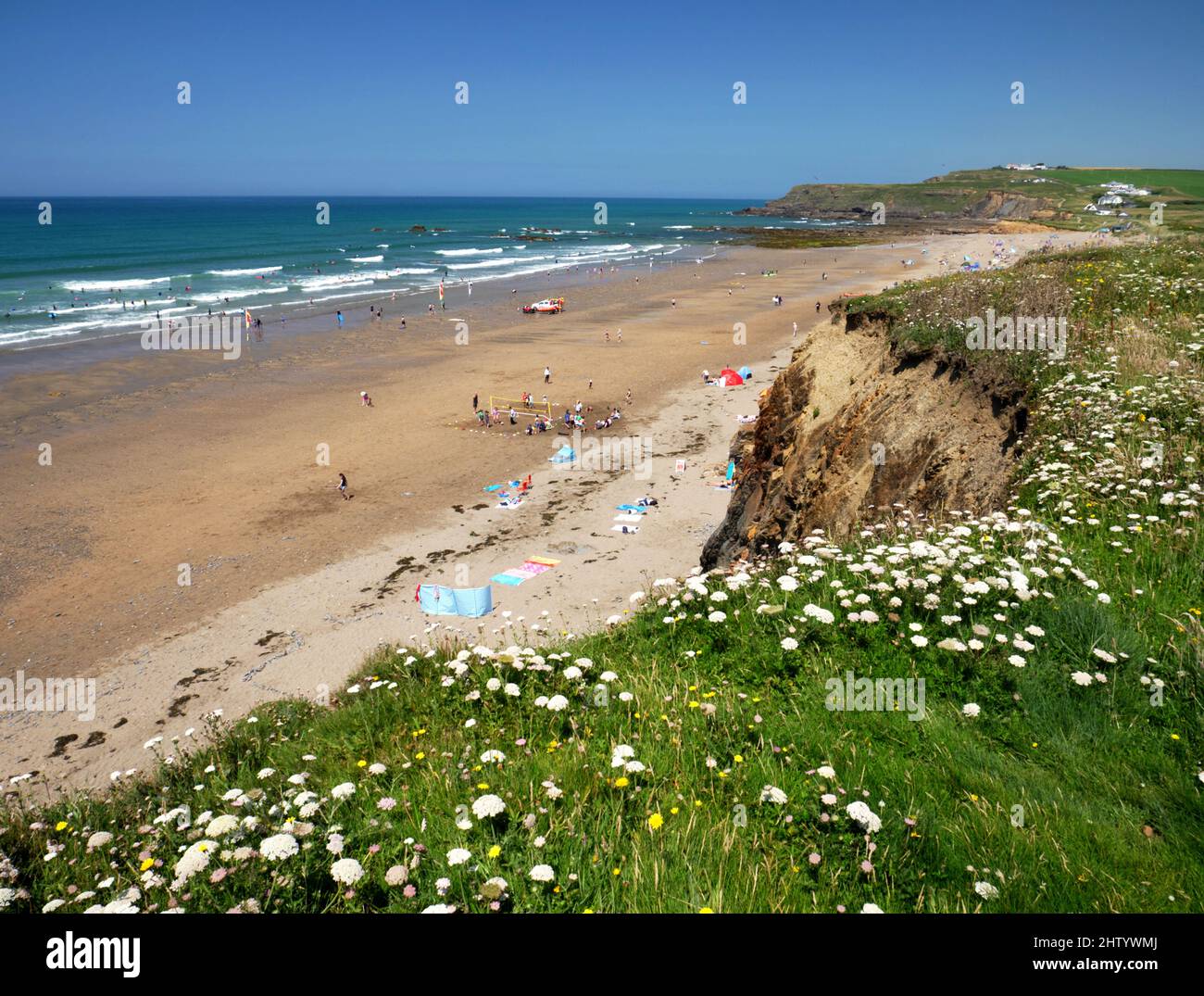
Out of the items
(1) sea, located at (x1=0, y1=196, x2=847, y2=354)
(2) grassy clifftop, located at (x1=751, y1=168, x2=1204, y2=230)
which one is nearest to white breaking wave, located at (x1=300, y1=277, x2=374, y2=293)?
(1) sea, located at (x1=0, y1=196, x2=847, y2=354)

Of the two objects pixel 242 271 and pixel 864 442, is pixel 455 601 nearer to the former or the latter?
pixel 864 442

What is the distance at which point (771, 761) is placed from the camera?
4340mm

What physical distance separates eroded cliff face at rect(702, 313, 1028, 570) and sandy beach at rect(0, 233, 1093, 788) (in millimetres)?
2339

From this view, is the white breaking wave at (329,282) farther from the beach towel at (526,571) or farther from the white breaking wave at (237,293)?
the beach towel at (526,571)

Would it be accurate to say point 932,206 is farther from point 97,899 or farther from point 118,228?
point 97,899

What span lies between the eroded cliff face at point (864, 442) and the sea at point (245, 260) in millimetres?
52494

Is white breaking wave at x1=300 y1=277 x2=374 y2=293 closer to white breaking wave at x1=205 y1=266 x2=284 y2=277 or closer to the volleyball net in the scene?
white breaking wave at x1=205 y1=266 x2=284 y2=277

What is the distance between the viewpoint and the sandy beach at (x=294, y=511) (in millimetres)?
16453

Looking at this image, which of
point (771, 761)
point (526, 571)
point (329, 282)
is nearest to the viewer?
point (771, 761)

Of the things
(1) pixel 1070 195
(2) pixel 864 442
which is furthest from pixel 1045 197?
(2) pixel 864 442

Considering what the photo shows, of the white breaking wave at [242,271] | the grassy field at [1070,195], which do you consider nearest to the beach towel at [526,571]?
the grassy field at [1070,195]

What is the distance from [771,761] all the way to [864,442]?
433 inches
